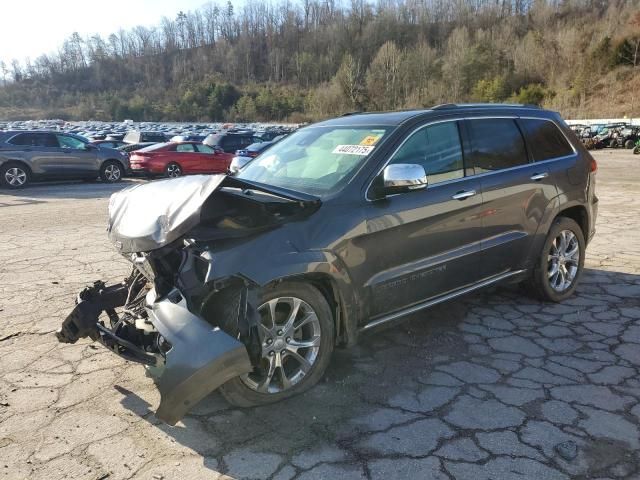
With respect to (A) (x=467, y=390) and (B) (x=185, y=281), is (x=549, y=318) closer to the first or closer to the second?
(A) (x=467, y=390)

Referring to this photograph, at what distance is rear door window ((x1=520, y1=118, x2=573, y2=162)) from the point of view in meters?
4.77

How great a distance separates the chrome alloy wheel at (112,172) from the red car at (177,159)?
1.01 meters

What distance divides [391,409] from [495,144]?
2.52 m

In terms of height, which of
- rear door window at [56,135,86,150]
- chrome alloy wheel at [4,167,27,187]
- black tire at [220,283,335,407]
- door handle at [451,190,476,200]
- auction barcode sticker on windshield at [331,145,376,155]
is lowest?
black tire at [220,283,335,407]

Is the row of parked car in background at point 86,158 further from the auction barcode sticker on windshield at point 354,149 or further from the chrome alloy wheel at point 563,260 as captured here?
the auction barcode sticker on windshield at point 354,149

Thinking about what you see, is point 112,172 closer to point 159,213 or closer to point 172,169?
point 172,169

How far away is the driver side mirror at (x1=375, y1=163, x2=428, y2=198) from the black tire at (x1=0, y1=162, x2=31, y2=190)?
1472cm

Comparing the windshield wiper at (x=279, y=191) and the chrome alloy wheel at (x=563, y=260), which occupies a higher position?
the windshield wiper at (x=279, y=191)

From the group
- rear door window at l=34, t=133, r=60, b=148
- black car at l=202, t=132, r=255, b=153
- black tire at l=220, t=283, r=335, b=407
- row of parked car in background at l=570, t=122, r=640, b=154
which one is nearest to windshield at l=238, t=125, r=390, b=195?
black tire at l=220, t=283, r=335, b=407

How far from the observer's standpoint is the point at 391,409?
10.2 ft

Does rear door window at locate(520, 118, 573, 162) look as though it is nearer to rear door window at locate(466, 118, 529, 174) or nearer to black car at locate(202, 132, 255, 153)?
rear door window at locate(466, 118, 529, 174)

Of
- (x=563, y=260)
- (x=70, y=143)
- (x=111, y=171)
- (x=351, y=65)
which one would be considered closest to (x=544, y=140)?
(x=563, y=260)

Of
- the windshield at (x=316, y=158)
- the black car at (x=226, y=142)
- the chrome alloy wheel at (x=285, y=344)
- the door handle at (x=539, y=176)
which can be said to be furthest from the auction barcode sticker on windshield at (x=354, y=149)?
the black car at (x=226, y=142)

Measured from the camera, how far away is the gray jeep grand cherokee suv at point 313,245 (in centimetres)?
283
